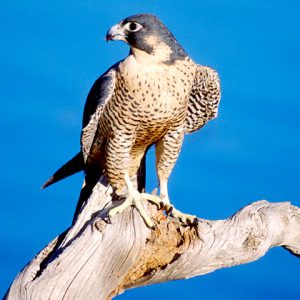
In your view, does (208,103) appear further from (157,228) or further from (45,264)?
(45,264)

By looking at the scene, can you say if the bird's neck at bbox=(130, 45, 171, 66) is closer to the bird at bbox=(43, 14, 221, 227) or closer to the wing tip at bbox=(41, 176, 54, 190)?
the bird at bbox=(43, 14, 221, 227)

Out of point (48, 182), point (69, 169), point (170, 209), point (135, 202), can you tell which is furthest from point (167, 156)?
point (48, 182)

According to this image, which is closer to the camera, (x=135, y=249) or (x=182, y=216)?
(x=135, y=249)

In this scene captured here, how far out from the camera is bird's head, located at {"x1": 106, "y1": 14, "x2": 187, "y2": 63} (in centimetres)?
417

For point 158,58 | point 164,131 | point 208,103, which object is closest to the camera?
point 158,58

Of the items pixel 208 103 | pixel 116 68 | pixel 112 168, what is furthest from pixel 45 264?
pixel 208 103

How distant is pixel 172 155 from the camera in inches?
184

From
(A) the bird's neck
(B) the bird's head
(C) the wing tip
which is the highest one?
(B) the bird's head

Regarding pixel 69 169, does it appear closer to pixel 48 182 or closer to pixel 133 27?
pixel 48 182

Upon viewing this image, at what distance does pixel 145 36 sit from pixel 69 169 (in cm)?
100

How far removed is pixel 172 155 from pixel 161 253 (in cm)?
68

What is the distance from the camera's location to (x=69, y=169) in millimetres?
4777

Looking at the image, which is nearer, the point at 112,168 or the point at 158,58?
the point at 158,58

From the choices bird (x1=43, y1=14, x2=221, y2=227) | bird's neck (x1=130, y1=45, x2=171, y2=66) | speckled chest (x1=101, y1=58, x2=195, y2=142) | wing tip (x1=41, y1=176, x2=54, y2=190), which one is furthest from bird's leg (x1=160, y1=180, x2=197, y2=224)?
bird's neck (x1=130, y1=45, x2=171, y2=66)
